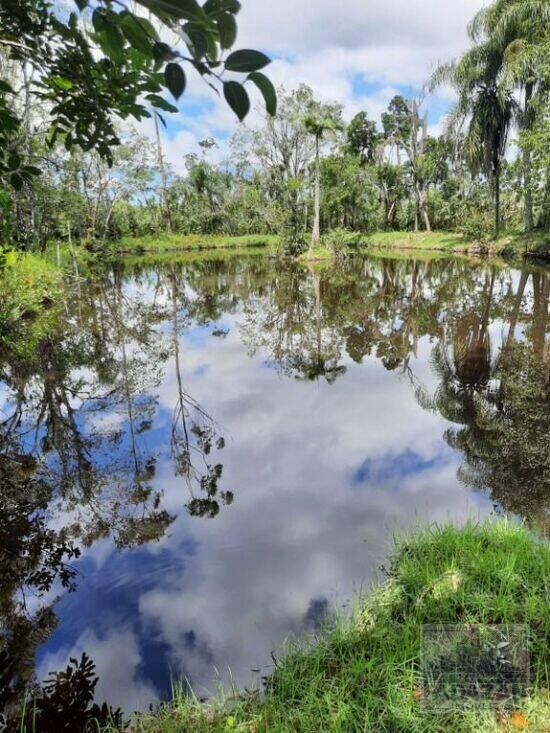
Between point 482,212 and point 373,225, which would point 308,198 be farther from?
point 482,212

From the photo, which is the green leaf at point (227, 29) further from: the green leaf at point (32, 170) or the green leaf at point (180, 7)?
the green leaf at point (32, 170)

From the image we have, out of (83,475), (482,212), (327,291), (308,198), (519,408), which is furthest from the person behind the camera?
(308,198)

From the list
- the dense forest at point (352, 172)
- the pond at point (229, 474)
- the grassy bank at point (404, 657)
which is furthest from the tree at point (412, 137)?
the grassy bank at point (404, 657)

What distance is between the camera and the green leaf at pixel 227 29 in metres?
0.93

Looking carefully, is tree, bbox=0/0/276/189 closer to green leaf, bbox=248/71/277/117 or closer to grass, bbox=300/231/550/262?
green leaf, bbox=248/71/277/117

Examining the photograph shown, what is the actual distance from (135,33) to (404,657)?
2823 millimetres

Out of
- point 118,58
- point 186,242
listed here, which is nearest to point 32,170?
point 118,58

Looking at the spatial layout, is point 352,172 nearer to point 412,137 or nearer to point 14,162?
point 412,137

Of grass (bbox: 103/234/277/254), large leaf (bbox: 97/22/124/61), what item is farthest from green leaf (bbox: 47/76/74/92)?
grass (bbox: 103/234/277/254)

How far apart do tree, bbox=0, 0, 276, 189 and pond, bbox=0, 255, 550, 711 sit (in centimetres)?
278

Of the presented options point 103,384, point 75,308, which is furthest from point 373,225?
point 103,384

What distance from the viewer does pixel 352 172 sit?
1593 inches

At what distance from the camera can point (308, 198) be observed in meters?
42.5

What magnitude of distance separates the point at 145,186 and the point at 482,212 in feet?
79.6
